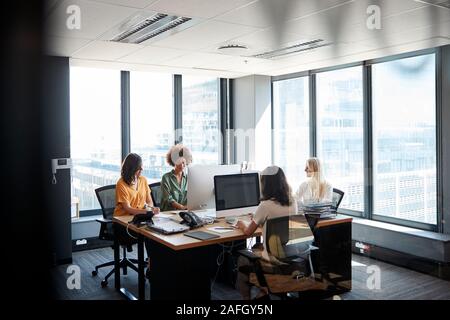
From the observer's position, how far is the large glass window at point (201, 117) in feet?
17.6

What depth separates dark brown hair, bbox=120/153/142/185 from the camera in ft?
10.5

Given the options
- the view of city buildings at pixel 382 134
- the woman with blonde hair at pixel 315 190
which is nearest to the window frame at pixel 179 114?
the view of city buildings at pixel 382 134

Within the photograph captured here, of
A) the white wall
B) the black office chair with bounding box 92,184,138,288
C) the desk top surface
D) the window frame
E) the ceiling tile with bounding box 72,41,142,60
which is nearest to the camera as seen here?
the desk top surface

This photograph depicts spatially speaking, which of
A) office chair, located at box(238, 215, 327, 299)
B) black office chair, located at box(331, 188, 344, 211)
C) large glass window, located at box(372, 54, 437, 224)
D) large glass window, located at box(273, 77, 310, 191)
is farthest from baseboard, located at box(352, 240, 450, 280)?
office chair, located at box(238, 215, 327, 299)

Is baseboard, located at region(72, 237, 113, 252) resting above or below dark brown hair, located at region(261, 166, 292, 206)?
below

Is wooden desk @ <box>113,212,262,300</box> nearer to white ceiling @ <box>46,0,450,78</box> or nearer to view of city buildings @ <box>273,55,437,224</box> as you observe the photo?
white ceiling @ <box>46,0,450,78</box>

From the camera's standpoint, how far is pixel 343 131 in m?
4.66

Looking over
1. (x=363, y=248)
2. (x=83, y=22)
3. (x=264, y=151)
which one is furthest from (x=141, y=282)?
(x=264, y=151)

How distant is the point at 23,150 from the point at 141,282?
1456 millimetres

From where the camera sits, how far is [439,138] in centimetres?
371

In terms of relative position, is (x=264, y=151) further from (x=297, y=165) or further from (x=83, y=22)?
(x=83, y=22)

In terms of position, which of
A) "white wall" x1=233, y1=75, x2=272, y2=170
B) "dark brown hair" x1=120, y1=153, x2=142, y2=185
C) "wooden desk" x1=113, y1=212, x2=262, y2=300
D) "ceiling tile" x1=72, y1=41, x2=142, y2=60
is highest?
"ceiling tile" x1=72, y1=41, x2=142, y2=60

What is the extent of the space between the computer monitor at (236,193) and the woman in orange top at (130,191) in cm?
63

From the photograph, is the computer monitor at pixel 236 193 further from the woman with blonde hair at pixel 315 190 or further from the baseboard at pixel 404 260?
the baseboard at pixel 404 260
